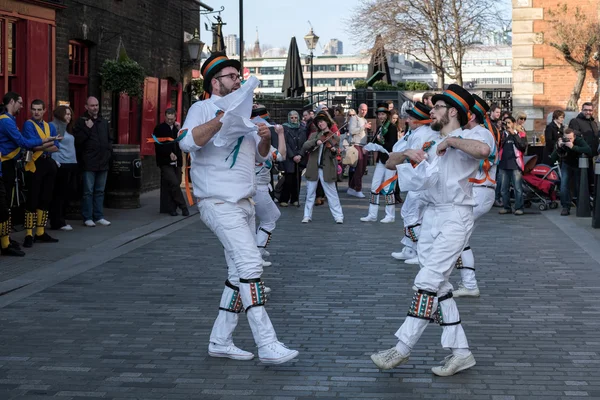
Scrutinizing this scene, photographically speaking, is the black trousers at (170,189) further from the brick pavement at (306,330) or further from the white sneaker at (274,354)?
the white sneaker at (274,354)

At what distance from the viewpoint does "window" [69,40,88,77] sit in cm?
1712

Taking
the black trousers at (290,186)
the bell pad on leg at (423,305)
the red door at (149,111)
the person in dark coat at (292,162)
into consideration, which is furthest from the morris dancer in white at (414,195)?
the red door at (149,111)

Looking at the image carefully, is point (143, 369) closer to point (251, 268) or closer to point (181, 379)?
point (181, 379)

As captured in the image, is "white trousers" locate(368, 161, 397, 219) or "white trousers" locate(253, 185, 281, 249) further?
"white trousers" locate(368, 161, 397, 219)

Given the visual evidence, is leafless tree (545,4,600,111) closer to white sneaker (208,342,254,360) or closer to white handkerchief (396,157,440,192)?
white handkerchief (396,157,440,192)

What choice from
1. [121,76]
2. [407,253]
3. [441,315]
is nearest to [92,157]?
[121,76]

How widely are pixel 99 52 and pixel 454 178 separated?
42.2 ft

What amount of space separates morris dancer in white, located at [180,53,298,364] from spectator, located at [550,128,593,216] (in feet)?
36.2

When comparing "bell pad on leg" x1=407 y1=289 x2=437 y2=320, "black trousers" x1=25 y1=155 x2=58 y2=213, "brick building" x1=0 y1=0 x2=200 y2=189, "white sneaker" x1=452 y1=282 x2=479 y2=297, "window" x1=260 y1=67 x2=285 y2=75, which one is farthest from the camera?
"window" x1=260 y1=67 x2=285 y2=75

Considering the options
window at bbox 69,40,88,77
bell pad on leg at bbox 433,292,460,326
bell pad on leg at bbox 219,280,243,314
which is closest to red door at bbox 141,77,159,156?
window at bbox 69,40,88,77

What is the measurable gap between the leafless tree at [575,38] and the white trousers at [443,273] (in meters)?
24.5

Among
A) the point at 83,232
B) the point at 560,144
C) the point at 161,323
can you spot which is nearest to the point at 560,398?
the point at 161,323

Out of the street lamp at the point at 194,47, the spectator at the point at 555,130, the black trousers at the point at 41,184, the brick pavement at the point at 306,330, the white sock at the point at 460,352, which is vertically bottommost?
the brick pavement at the point at 306,330

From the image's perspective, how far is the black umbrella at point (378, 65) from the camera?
130 feet
